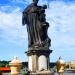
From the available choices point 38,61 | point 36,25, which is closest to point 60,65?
point 38,61

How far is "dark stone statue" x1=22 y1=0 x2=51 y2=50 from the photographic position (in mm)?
18969

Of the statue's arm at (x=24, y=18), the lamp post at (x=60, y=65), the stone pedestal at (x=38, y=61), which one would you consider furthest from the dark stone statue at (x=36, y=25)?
the lamp post at (x=60, y=65)

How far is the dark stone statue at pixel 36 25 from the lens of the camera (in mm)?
18969

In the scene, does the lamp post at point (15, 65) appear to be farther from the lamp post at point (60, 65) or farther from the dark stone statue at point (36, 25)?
the lamp post at point (60, 65)

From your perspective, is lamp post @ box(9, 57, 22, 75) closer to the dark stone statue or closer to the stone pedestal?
the stone pedestal

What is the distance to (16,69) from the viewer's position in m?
17.9

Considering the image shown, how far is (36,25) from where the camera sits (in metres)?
19.1

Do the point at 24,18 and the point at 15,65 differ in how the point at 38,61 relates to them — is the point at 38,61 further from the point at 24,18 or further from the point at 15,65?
the point at 24,18

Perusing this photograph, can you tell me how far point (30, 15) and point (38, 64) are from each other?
2541mm

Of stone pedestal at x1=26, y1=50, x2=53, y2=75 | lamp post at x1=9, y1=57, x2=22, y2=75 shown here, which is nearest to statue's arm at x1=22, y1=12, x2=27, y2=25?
stone pedestal at x1=26, y1=50, x2=53, y2=75

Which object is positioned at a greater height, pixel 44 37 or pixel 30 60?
pixel 44 37

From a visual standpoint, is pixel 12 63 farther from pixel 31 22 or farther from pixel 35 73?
pixel 31 22

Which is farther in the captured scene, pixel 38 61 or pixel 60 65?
pixel 60 65

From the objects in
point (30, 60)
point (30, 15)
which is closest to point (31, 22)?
point (30, 15)
